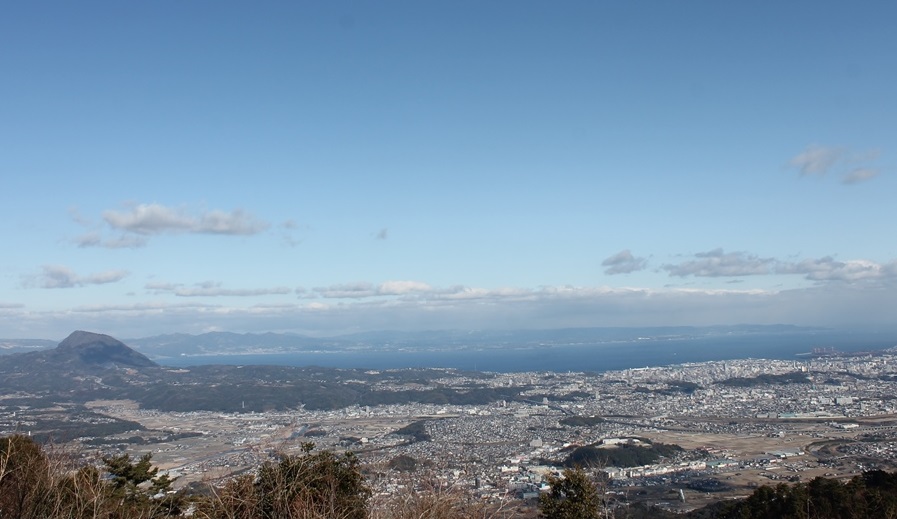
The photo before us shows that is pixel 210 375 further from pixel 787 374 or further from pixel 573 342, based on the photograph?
pixel 573 342

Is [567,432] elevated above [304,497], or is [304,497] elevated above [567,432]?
[304,497]

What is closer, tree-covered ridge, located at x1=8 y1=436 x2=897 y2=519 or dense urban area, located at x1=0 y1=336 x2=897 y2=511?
tree-covered ridge, located at x1=8 y1=436 x2=897 y2=519

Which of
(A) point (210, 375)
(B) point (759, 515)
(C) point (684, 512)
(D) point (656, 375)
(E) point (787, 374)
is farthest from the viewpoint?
(A) point (210, 375)

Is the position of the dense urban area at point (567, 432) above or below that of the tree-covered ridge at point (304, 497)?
below

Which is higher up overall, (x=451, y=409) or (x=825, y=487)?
(x=825, y=487)

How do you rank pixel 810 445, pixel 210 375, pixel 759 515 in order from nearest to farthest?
pixel 759 515, pixel 810 445, pixel 210 375

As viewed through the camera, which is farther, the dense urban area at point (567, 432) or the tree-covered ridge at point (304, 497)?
the dense urban area at point (567, 432)

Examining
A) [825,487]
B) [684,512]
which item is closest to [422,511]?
[825,487]

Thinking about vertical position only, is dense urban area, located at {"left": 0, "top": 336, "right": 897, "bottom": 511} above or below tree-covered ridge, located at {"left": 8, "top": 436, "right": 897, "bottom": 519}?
below

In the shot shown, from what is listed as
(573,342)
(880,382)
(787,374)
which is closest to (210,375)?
(787,374)

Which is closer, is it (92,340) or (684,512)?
(684,512)

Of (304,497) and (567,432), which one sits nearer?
(304,497)
